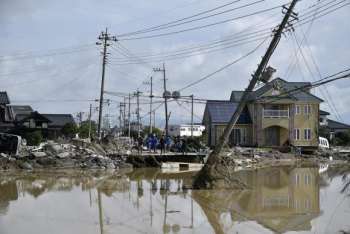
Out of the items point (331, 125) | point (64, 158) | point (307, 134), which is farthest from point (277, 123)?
point (64, 158)

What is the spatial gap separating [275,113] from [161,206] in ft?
144

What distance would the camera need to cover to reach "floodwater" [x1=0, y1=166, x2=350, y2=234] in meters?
14.7

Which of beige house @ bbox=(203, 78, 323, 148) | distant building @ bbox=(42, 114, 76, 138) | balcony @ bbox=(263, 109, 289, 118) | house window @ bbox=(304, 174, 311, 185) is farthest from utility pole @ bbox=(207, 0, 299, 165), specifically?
distant building @ bbox=(42, 114, 76, 138)

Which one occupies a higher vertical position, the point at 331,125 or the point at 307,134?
the point at 331,125

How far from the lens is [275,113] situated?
61.3 metres

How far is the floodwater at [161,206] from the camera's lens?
14711 mm

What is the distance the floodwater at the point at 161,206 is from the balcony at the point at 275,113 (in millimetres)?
30970

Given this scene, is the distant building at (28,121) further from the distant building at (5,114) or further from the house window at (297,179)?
the house window at (297,179)

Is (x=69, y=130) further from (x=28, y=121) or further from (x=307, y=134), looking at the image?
(x=307, y=134)

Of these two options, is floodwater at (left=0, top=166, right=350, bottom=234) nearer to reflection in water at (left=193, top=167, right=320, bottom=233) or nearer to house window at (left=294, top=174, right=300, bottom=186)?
reflection in water at (left=193, top=167, right=320, bottom=233)

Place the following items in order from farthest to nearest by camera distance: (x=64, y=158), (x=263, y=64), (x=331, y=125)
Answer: (x=331, y=125) < (x=64, y=158) < (x=263, y=64)

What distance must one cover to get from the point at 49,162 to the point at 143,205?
17101mm

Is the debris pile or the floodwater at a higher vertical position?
the debris pile

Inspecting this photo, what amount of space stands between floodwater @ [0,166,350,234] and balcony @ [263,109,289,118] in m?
31.0
